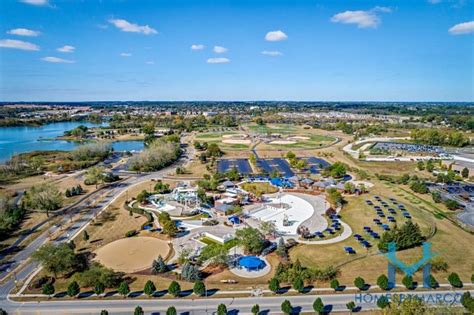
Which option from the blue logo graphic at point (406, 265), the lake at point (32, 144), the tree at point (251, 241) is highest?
the lake at point (32, 144)

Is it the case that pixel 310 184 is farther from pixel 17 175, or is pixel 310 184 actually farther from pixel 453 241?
pixel 17 175

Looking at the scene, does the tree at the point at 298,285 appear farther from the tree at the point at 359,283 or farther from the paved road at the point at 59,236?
the paved road at the point at 59,236

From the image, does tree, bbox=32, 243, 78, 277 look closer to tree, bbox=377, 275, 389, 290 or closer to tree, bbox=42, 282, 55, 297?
tree, bbox=42, 282, 55, 297

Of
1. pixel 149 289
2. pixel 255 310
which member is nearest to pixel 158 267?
pixel 149 289

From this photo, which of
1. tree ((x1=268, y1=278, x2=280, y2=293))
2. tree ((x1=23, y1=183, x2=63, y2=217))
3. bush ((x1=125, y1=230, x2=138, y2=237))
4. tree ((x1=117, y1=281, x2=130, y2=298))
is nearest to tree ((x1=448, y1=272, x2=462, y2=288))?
tree ((x1=268, y1=278, x2=280, y2=293))

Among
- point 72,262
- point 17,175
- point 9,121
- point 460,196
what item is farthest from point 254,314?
point 9,121

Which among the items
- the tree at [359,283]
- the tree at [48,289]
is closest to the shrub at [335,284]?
the tree at [359,283]
